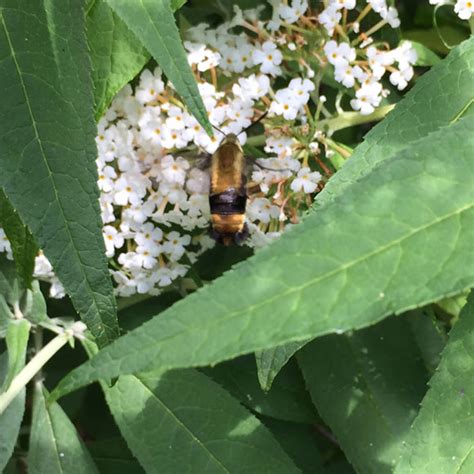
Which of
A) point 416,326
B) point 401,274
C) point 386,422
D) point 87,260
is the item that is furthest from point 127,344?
point 416,326

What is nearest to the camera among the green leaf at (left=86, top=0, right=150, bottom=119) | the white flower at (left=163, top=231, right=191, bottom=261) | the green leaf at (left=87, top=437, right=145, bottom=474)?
the green leaf at (left=86, top=0, right=150, bottom=119)

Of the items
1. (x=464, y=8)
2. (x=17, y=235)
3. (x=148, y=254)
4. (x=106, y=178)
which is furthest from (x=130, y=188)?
(x=464, y=8)

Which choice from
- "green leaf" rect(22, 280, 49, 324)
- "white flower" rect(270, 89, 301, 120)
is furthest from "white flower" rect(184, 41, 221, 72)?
"green leaf" rect(22, 280, 49, 324)

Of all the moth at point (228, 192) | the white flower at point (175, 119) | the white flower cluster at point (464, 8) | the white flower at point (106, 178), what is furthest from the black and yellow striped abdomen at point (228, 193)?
the white flower cluster at point (464, 8)

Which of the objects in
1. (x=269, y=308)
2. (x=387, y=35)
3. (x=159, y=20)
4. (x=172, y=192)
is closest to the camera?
(x=269, y=308)

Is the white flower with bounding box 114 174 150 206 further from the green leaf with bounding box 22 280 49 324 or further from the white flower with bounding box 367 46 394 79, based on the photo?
the white flower with bounding box 367 46 394 79

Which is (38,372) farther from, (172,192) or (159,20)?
(159,20)

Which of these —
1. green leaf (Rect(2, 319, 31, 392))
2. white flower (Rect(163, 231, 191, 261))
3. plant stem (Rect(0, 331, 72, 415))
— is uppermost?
white flower (Rect(163, 231, 191, 261))

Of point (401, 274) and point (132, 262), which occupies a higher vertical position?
point (401, 274)

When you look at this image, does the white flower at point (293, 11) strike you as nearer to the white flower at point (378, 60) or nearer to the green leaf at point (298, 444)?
the white flower at point (378, 60)
